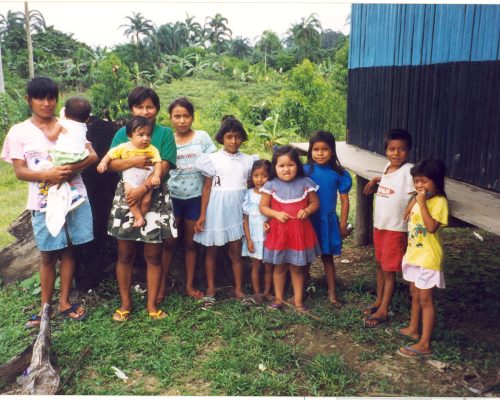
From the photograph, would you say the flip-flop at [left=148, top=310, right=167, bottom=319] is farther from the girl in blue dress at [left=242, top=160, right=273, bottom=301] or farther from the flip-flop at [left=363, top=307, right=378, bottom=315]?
the flip-flop at [left=363, top=307, right=378, bottom=315]

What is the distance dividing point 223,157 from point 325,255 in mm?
1009

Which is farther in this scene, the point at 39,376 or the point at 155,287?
the point at 155,287

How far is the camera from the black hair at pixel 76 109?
3.63 m

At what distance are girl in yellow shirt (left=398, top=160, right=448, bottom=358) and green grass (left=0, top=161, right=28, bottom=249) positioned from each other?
387 cm

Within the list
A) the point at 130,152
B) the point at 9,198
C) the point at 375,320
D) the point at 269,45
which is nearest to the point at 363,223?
the point at 375,320

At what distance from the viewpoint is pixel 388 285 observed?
11.0 ft

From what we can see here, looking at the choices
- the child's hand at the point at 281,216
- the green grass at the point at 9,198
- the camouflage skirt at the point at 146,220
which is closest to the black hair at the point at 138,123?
the camouflage skirt at the point at 146,220

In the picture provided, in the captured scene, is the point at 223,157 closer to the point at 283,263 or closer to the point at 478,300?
the point at 283,263

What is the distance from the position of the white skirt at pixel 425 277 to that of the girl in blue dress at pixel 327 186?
0.62 metres

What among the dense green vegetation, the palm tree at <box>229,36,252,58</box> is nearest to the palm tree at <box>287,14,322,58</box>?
the dense green vegetation

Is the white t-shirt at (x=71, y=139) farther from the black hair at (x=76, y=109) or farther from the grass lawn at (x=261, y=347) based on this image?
the grass lawn at (x=261, y=347)

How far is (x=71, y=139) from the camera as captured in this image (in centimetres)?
314

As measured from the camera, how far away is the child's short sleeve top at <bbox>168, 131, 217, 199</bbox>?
355 centimetres

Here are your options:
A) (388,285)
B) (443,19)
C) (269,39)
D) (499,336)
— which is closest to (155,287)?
(388,285)
